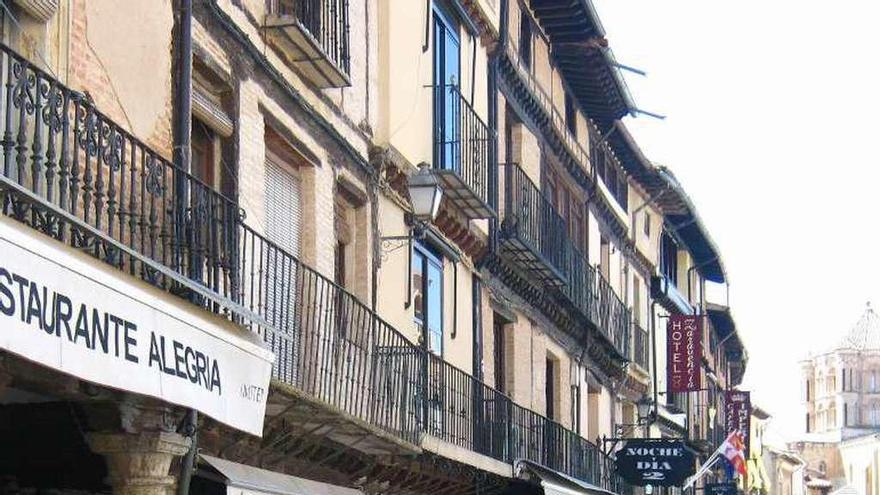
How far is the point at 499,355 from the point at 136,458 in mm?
14248

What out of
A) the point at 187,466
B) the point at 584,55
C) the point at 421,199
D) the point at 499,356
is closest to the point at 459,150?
the point at 421,199

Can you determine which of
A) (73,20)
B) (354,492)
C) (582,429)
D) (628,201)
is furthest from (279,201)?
(628,201)

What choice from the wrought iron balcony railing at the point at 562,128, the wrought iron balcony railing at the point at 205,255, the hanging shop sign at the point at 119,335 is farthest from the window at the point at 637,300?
the hanging shop sign at the point at 119,335

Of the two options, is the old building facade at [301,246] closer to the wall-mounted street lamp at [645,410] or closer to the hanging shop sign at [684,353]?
the wall-mounted street lamp at [645,410]

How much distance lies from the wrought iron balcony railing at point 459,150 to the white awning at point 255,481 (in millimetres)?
6498

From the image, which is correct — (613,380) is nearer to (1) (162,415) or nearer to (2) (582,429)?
(2) (582,429)

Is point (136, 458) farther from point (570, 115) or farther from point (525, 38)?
point (570, 115)

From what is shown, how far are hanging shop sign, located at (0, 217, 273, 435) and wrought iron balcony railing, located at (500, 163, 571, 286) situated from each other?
503 inches

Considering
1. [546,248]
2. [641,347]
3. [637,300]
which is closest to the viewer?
[546,248]

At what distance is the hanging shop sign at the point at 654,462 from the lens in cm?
3003

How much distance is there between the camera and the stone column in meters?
10.7

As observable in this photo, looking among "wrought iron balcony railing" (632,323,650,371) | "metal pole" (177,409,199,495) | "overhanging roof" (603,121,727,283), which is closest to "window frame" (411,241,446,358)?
"metal pole" (177,409,199,495)

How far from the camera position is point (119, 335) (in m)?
8.83

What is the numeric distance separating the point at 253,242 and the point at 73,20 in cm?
221
